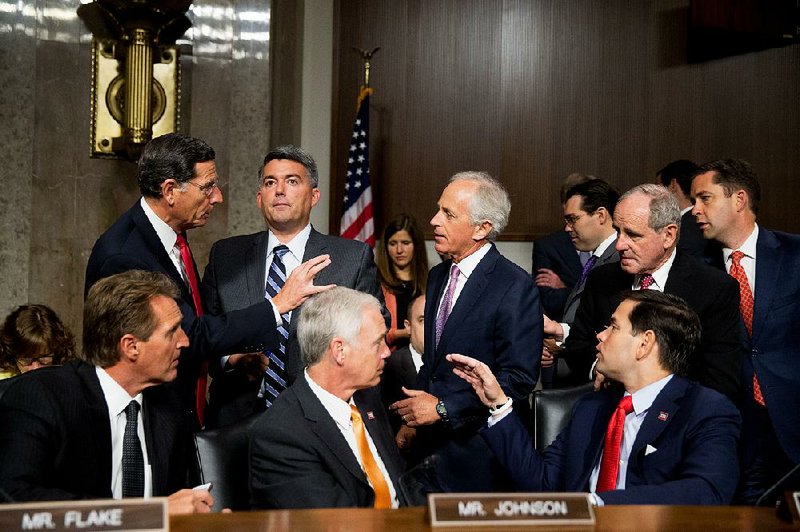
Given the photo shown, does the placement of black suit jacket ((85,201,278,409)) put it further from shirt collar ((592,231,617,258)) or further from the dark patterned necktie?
shirt collar ((592,231,617,258))

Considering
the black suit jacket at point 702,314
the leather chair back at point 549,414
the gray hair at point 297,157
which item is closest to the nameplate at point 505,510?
the leather chair back at point 549,414

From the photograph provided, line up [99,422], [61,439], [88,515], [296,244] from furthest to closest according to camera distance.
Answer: [296,244] < [99,422] < [61,439] < [88,515]

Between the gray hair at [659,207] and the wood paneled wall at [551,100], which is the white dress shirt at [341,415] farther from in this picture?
the wood paneled wall at [551,100]

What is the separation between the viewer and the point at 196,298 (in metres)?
3.73

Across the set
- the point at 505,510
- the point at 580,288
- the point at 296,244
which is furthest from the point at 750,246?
the point at 505,510

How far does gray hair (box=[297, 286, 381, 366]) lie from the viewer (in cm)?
298

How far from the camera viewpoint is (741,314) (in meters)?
3.92

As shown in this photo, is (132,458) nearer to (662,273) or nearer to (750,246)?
(662,273)

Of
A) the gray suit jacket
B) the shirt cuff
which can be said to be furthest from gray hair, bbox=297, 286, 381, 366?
the gray suit jacket

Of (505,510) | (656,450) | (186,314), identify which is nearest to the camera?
(505,510)

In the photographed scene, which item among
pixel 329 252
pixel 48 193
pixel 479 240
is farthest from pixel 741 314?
pixel 48 193

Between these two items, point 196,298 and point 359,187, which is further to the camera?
point 359,187

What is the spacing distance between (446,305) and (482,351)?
0.74 feet

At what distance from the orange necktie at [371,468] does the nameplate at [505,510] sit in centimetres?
90
